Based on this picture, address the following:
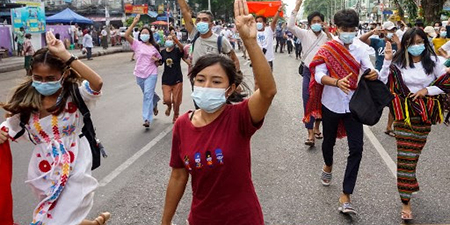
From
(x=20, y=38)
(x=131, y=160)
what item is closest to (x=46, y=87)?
(x=131, y=160)

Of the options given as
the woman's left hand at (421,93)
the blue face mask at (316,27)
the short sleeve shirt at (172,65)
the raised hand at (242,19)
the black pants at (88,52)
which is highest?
the raised hand at (242,19)

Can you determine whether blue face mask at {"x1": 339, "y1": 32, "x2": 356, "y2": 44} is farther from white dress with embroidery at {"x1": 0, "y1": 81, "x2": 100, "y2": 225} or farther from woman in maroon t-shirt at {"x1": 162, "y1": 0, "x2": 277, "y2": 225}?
white dress with embroidery at {"x1": 0, "y1": 81, "x2": 100, "y2": 225}

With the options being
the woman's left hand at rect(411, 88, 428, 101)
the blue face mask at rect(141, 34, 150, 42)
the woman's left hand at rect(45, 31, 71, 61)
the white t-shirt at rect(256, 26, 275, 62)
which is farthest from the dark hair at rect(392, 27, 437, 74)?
the white t-shirt at rect(256, 26, 275, 62)

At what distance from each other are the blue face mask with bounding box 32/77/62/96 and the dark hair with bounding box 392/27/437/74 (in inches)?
117

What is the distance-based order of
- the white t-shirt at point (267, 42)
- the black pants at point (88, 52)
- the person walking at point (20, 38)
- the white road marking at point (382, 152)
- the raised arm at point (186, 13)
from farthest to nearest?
the black pants at point (88, 52) < the person walking at point (20, 38) < the white t-shirt at point (267, 42) < the raised arm at point (186, 13) < the white road marking at point (382, 152)

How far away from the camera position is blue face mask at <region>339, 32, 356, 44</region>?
4406 mm

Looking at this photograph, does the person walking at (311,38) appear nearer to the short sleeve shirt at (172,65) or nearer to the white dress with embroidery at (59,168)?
the short sleeve shirt at (172,65)

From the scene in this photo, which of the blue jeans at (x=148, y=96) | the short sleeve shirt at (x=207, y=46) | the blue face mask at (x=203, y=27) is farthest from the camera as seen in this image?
the blue jeans at (x=148, y=96)

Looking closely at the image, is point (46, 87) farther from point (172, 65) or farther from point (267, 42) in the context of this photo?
point (267, 42)

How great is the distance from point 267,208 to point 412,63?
1.87m

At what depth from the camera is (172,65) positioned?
8.25 meters

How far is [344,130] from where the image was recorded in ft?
15.5

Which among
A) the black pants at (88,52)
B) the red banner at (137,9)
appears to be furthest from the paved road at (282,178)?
the red banner at (137,9)

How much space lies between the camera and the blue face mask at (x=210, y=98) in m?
2.41
